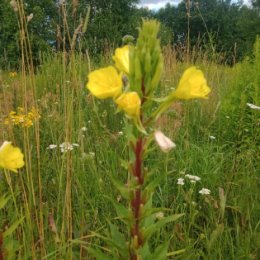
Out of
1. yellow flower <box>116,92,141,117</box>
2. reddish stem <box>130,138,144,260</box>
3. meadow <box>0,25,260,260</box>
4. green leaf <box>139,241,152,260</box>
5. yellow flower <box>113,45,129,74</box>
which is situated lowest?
meadow <box>0,25,260,260</box>

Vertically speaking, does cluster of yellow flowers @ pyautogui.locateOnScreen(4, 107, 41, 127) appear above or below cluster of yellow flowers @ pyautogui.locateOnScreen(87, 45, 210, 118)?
below

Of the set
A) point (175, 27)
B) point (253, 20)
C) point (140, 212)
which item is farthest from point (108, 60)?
point (175, 27)

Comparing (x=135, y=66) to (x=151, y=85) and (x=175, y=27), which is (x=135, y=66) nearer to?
(x=151, y=85)

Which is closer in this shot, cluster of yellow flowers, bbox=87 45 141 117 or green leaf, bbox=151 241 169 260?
cluster of yellow flowers, bbox=87 45 141 117

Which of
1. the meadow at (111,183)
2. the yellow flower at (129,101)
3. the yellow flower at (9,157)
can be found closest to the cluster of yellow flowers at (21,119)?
the meadow at (111,183)

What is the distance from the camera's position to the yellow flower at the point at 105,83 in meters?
0.81

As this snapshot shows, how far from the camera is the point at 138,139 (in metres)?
0.89

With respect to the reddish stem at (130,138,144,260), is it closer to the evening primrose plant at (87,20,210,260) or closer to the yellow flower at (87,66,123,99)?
the evening primrose plant at (87,20,210,260)

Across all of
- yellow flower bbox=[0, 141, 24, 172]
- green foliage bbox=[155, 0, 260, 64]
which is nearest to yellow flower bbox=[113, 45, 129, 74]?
yellow flower bbox=[0, 141, 24, 172]

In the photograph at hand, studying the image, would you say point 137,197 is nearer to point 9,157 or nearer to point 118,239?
point 118,239

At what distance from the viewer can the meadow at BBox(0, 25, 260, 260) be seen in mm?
1479

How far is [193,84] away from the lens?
2.77ft

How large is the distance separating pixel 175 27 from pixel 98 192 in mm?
45730

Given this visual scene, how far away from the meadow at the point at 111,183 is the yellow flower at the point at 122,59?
0.44 feet
